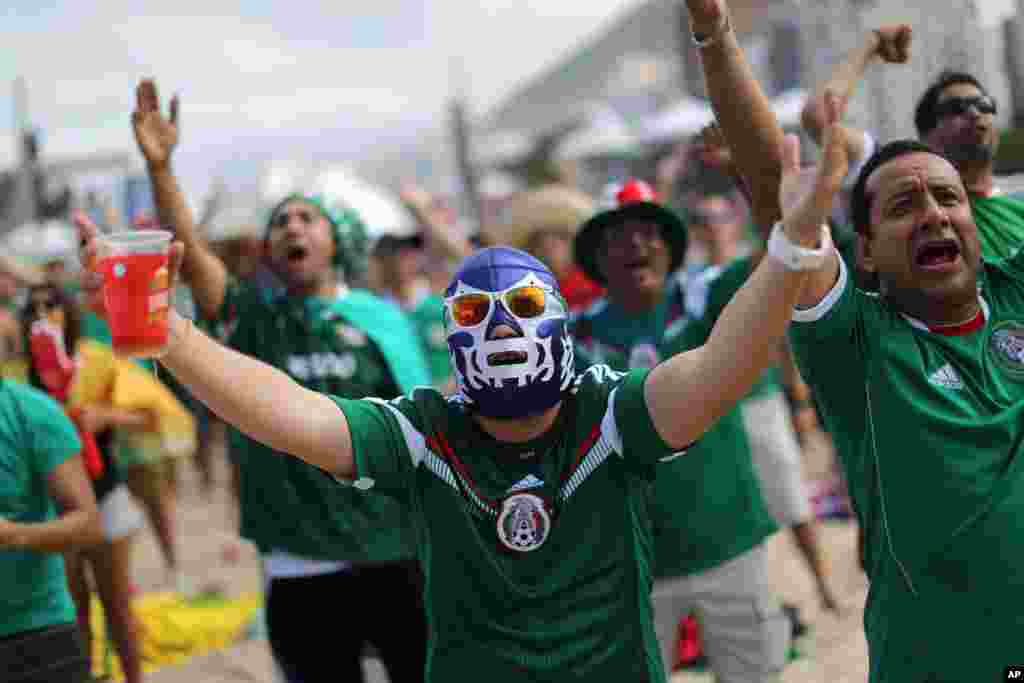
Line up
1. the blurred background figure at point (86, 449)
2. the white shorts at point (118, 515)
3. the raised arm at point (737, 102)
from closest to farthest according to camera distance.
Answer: the raised arm at point (737, 102), the blurred background figure at point (86, 449), the white shorts at point (118, 515)

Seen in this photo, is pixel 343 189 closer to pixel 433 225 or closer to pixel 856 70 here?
pixel 433 225

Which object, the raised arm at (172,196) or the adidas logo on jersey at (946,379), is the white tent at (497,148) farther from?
the adidas logo on jersey at (946,379)

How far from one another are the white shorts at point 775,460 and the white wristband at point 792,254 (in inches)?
178

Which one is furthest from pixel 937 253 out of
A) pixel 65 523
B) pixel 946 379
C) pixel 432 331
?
pixel 432 331

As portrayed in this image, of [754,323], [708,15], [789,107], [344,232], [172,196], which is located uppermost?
[789,107]

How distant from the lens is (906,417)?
9.07ft

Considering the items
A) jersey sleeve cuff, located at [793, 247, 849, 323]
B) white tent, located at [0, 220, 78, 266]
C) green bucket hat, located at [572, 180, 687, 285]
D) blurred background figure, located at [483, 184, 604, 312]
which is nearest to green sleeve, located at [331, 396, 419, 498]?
jersey sleeve cuff, located at [793, 247, 849, 323]

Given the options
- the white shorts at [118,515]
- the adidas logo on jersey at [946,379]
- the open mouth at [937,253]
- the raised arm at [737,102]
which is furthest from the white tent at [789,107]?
the adidas logo on jersey at [946,379]

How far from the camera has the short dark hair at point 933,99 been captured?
395 cm

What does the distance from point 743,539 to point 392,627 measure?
1283 mm

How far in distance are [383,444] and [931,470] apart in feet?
3.86

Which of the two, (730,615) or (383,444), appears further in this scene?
(730,615)

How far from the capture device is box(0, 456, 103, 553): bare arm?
4.02 meters

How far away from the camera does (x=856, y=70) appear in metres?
3.73
